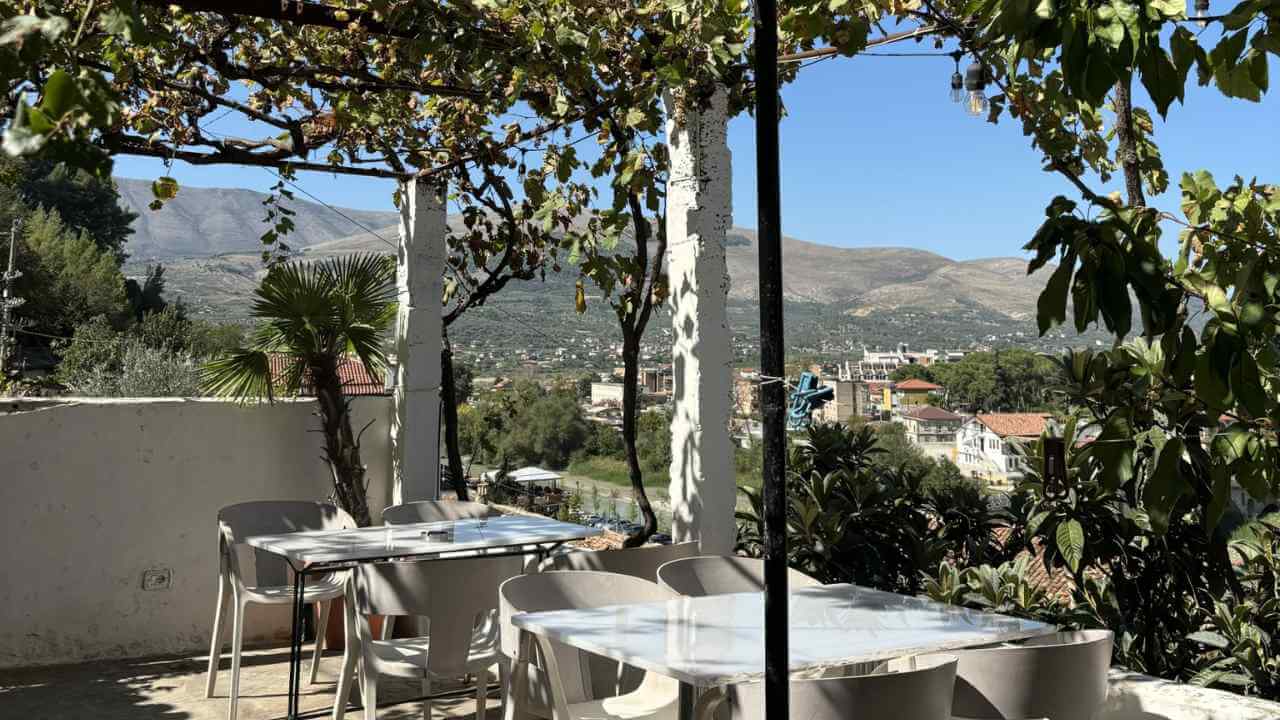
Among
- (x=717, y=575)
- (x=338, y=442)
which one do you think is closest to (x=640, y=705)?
(x=717, y=575)

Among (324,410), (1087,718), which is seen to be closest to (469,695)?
(324,410)

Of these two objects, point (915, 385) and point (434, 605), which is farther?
point (915, 385)

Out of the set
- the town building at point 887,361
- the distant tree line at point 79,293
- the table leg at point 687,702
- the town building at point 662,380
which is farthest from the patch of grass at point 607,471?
the distant tree line at point 79,293

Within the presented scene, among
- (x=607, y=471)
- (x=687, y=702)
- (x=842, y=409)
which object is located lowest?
(x=687, y=702)

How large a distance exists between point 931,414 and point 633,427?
10.6ft

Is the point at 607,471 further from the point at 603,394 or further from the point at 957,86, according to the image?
the point at 957,86

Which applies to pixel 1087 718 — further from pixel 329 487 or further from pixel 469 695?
pixel 329 487

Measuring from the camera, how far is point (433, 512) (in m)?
5.15

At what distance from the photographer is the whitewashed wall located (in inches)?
201

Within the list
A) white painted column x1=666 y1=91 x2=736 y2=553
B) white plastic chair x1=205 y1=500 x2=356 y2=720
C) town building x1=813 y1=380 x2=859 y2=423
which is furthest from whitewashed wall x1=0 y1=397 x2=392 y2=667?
town building x1=813 y1=380 x2=859 y2=423

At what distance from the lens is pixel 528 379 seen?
432 inches

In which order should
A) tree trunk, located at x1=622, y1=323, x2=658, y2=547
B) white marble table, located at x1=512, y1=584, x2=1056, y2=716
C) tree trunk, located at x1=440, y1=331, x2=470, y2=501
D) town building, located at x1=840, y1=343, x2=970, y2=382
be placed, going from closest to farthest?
white marble table, located at x1=512, y1=584, x2=1056, y2=716, tree trunk, located at x1=622, y1=323, x2=658, y2=547, town building, located at x1=840, y1=343, x2=970, y2=382, tree trunk, located at x1=440, y1=331, x2=470, y2=501

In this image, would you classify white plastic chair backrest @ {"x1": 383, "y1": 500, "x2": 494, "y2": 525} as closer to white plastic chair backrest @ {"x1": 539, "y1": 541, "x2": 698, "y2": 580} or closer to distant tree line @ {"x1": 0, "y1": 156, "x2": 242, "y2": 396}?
white plastic chair backrest @ {"x1": 539, "y1": 541, "x2": 698, "y2": 580}

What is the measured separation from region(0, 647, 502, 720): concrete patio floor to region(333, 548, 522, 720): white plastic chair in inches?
24.7
